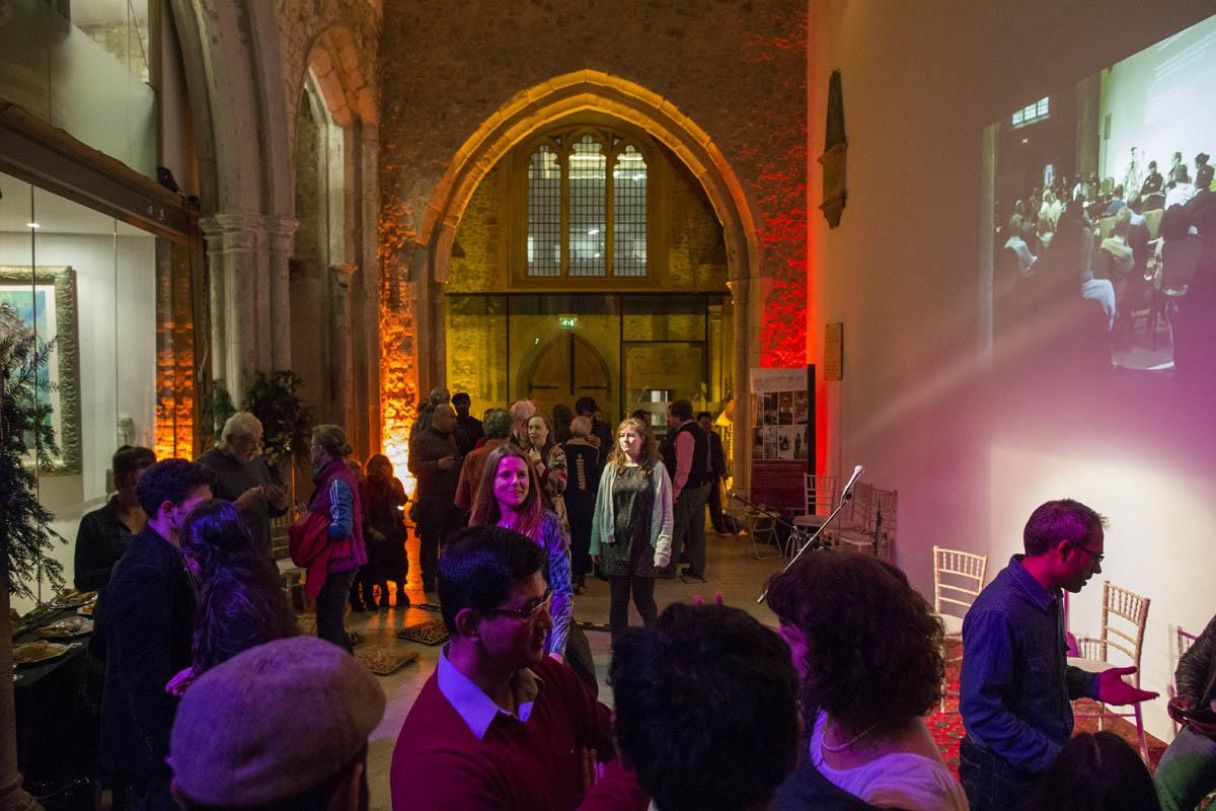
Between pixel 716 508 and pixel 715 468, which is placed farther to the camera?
pixel 716 508

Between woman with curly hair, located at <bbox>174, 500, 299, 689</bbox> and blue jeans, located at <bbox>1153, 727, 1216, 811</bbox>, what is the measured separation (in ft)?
8.39

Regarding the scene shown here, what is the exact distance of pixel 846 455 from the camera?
9.57 metres

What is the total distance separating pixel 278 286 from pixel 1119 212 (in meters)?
6.17

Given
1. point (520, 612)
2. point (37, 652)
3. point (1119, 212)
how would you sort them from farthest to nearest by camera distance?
point (1119, 212) < point (37, 652) < point (520, 612)

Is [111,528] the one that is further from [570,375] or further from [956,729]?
[570,375]

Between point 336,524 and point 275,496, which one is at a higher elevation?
point 275,496

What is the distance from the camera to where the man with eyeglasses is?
1367 millimetres

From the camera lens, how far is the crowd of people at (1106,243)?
3.91 meters

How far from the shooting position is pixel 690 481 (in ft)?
26.3

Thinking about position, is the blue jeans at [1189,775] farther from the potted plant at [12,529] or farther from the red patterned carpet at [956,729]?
the potted plant at [12,529]

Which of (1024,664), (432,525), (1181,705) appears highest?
(1024,664)

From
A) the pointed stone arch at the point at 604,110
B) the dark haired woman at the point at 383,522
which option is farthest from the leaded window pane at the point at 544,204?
the dark haired woman at the point at 383,522

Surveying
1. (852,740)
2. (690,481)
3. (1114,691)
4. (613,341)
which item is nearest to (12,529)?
(852,740)

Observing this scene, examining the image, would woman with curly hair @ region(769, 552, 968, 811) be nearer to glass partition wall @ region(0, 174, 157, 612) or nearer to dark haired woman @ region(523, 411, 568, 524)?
dark haired woman @ region(523, 411, 568, 524)
